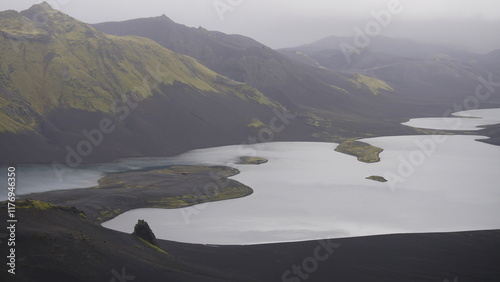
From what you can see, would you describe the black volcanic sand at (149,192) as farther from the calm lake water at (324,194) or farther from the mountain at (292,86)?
the mountain at (292,86)

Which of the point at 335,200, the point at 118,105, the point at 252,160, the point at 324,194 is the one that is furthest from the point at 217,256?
the point at 118,105

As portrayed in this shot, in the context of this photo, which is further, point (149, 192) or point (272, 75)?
point (272, 75)

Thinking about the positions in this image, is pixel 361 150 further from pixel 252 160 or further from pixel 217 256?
pixel 217 256

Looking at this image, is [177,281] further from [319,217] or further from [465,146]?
[465,146]

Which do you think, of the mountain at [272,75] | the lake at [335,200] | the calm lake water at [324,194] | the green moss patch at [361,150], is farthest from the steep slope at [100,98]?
the mountain at [272,75]

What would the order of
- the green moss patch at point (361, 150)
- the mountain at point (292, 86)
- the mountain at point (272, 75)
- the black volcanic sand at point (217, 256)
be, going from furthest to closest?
the mountain at point (272, 75) → the mountain at point (292, 86) → the green moss patch at point (361, 150) → the black volcanic sand at point (217, 256)

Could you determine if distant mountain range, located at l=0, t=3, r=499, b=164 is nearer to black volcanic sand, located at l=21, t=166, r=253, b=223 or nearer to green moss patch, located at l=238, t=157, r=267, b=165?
green moss patch, located at l=238, t=157, r=267, b=165

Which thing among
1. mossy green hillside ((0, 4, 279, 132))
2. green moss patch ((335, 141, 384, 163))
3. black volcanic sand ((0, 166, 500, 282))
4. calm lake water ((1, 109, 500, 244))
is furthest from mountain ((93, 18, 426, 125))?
Result: black volcanic sand ((0, 166, 500, 282))
